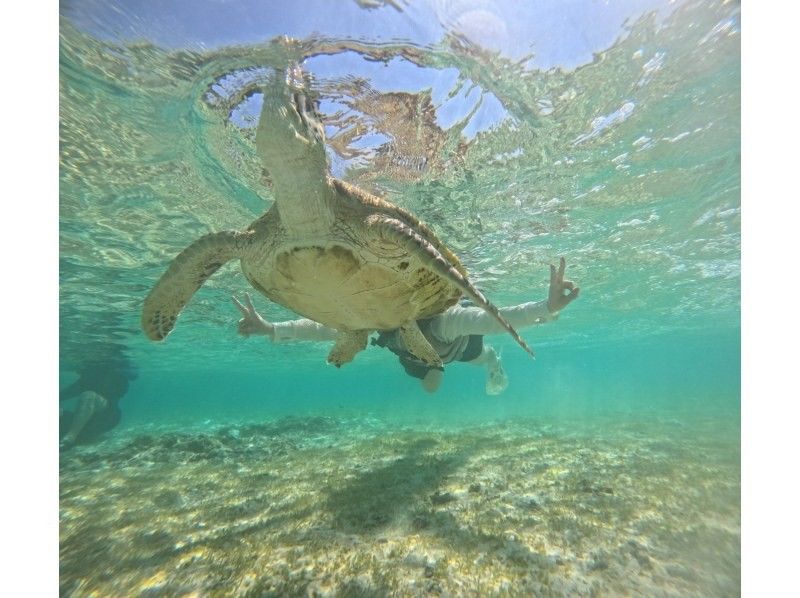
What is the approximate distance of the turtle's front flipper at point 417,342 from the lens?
6.25 meters

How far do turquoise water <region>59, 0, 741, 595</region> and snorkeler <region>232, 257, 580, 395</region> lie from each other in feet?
6.92

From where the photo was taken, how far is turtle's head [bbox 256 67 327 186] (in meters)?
3.37

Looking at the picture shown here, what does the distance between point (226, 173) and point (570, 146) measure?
7.96 m

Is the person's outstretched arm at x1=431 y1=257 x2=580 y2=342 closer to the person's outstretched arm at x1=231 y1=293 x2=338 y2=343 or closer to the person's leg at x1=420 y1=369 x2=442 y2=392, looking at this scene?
the person's leg at x1=420 y1=369 x2=442 y2=392

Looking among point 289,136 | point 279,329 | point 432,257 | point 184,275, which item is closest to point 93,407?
Result: point 279,329

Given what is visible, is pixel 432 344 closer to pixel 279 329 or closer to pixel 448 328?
pixel 448 328

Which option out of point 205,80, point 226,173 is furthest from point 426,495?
point 226,173

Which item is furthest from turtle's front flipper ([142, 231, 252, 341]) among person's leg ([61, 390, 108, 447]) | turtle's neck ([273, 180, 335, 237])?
person's leg ([61, 390, 108, 447])

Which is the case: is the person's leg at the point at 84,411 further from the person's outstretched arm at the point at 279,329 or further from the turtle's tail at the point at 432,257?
the turtle's tail at the point at 432,257

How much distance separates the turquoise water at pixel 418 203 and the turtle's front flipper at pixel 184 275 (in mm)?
2705

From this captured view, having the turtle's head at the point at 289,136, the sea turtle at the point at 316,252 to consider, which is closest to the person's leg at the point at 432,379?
the sea turtle at the point at 316,252

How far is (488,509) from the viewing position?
4535 mm

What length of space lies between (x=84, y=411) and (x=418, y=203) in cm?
1655

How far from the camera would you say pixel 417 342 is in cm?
645
